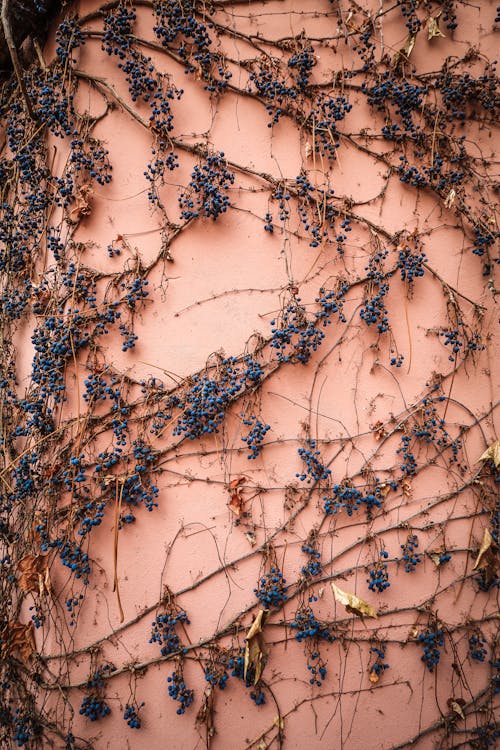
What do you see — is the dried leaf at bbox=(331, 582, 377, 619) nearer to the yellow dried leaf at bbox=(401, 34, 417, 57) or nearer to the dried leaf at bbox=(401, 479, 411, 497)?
the dried leaf at bbox=(401, 479, 411, 497)

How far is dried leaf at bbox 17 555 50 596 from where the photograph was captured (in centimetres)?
210

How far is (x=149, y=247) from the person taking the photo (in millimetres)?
2420

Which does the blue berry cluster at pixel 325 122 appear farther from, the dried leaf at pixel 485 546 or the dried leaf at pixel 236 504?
the dried leaf at pixel 485 546

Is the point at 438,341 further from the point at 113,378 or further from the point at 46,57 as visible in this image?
the point at 46,57

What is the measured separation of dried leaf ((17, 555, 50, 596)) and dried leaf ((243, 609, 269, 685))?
35.9 inches

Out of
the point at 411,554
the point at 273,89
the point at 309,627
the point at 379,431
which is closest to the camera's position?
the point at 309,627

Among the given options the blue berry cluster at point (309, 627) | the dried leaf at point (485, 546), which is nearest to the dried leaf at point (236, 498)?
the blue berry cluster at point (309, 627)

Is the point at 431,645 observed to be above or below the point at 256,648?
below

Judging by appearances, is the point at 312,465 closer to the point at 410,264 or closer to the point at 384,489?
the point at 384,489

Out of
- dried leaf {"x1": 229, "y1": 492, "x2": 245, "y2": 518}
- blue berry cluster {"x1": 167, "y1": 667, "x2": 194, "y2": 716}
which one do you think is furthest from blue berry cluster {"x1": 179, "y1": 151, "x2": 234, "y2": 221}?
blue berry cluster {"x1": 167, "y1": 667, "x2": 194, "y2": 716}

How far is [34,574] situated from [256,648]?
1.04 metres

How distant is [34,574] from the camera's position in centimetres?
213

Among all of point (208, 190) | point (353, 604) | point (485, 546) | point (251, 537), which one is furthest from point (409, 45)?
point (353, 604)

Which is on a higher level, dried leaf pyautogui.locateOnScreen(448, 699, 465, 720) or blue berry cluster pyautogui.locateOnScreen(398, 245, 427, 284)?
blue berry cluster pyautogui.locateOnScreen(398, 245, 427, 284)
